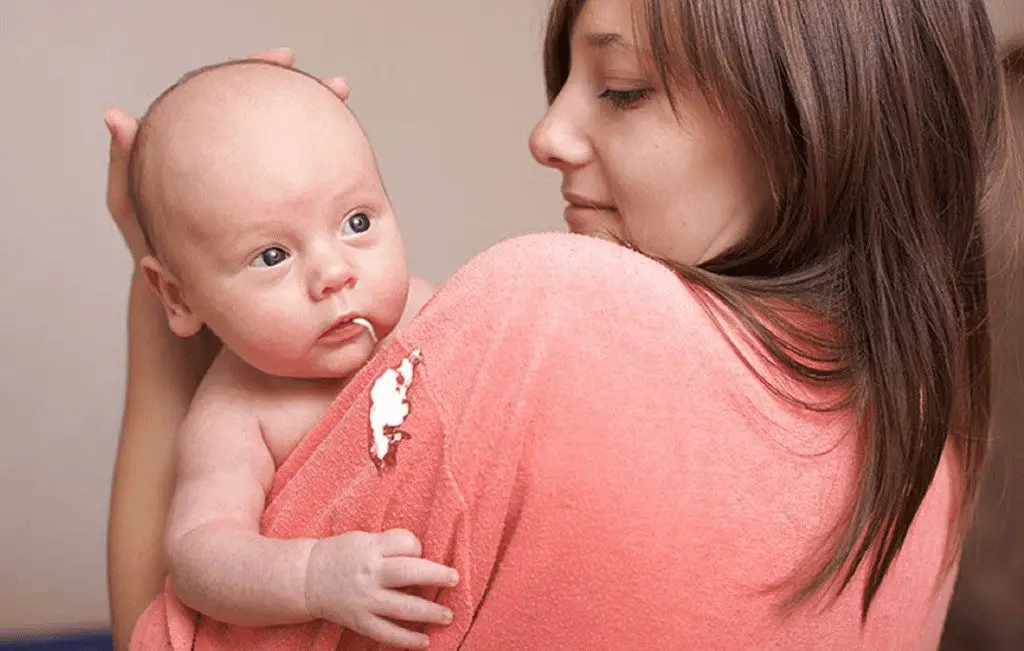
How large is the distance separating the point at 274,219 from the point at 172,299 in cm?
19

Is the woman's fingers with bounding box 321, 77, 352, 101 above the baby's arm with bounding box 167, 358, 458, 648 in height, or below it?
above

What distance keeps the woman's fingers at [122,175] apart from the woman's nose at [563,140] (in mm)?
397

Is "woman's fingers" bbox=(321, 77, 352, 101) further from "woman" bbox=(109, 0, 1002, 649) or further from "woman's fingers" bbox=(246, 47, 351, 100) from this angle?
"woman" bbox=(109, 0, 1002, 649)

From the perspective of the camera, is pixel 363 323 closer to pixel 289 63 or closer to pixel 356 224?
pixel 356 224

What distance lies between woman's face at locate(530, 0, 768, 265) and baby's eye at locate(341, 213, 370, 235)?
0.21 metres

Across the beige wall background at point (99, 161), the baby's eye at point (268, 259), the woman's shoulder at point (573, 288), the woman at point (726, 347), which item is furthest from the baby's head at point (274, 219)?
the beige wall background at point (99, 161)

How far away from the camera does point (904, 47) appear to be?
991 mm

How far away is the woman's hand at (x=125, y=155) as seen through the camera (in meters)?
1.12

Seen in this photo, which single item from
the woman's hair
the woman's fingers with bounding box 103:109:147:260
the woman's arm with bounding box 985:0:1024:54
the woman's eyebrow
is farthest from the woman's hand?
the woman's arm with bounding box 985:0:1024:54

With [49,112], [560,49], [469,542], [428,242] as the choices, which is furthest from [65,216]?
[469,542]

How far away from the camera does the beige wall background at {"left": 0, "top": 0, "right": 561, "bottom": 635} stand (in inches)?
83.7

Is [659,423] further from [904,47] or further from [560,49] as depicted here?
[560,49]

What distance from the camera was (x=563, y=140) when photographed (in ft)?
3.78

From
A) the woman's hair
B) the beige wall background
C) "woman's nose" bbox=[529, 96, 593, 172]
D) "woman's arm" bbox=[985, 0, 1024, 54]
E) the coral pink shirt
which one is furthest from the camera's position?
the beige wall background
